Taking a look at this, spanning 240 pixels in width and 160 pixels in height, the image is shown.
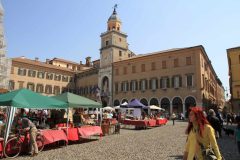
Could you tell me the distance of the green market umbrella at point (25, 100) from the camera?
→ 332 inches

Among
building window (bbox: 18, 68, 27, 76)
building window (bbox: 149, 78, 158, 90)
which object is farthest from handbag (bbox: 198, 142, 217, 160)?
building window (bbox: 18, 68, 27, 76)

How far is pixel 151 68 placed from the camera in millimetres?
38312

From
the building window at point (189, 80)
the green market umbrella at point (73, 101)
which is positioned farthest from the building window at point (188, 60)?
the green market umbrella at point (73, 101)

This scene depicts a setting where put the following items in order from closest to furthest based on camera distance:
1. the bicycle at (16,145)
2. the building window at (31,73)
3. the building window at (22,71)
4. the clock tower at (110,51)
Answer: the bicycle at (16,145) < the clock tower at (110,51) < the building window at (22,71) < the building window at (31,73)

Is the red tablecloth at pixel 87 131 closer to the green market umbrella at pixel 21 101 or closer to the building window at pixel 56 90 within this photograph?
the green market umbrella at pixel 21 101

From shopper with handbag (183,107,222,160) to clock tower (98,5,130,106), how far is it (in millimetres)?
40721

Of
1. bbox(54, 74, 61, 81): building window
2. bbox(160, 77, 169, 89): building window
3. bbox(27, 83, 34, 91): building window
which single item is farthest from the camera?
bbox(54, 74, 61, 81): building window

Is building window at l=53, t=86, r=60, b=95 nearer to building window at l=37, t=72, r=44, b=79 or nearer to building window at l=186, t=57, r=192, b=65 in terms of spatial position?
building window at l=37, t=72, r=44, b=79

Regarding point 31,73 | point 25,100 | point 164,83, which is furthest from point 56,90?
point 25,100

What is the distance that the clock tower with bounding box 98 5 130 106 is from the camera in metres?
44.8

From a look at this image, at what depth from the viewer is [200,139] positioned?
10.8ft

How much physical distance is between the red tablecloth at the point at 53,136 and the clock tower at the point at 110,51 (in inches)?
1332

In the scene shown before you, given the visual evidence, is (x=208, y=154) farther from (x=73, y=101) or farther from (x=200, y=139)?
(x=73, y=101)

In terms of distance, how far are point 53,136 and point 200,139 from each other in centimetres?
740
